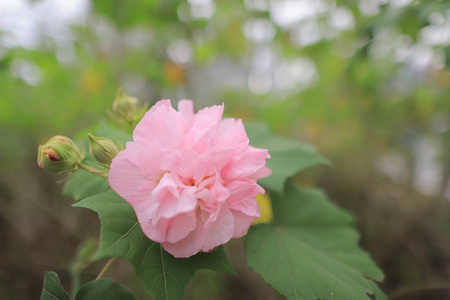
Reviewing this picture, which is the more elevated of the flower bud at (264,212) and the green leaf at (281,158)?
the green leaf at (281,158)

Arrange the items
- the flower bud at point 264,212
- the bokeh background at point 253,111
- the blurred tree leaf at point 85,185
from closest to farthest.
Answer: the blurred tree leaf at point 85,185 < the flower bud at point 264,212 < the bokeh background at point 253,111

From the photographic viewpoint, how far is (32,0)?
2234 millimetres

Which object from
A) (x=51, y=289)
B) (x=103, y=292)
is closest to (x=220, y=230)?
(x=103, y=292)

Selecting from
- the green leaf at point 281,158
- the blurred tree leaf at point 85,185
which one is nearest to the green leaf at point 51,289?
the blurred tree leaf at point 85,185

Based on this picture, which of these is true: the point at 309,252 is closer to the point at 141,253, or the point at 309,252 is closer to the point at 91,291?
the point at 141,253

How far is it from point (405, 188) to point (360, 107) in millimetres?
1265

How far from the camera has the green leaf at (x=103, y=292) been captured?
686 mm

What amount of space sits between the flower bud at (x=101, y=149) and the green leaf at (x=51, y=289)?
0.34 m

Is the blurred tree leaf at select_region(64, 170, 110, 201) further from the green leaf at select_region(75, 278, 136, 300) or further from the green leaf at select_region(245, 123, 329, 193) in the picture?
the green leaf at select_region(245, 123, 329, 193)

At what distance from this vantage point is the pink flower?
58 cm

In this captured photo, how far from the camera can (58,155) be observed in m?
0.69

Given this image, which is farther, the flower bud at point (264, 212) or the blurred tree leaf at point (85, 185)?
the flower bud at point (264, 212)

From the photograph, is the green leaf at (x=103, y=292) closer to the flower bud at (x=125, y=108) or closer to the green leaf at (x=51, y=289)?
the green leaf at (x=51, y=289)

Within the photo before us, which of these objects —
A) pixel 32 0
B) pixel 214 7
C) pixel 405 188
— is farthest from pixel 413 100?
pixel 32 0
